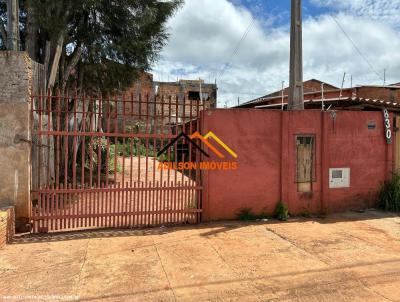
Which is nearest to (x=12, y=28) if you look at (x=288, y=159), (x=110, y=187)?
(x=110, y=187)

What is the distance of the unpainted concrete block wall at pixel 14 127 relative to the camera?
17.1ft

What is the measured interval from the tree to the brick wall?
16.9 ft

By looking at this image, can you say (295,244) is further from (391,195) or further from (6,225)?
(6,225)

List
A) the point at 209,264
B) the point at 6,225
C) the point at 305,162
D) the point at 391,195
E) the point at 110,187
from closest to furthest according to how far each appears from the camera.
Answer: the point at 209,264, the point at 6,225, the point at 110,187, the point at 305,162, the point at 391,195

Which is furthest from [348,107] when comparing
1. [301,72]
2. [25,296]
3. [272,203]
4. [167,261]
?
[25,296]

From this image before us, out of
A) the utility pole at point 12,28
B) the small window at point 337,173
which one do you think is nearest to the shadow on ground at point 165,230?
the small window at point 337,173

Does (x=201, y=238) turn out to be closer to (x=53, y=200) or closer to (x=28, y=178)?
(x=53, y=200)

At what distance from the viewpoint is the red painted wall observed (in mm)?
6430

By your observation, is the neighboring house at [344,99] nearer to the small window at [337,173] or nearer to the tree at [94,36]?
the small window at [337,173]

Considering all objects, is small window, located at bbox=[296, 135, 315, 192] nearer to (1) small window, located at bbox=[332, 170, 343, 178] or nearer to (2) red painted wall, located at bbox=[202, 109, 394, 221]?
(2) red painted wall, located at bbox=[202, 109, 394, 221]

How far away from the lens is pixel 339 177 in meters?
7.27

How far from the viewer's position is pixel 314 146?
707cm

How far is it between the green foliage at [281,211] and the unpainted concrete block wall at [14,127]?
452 cm

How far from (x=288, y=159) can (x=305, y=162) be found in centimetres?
46
